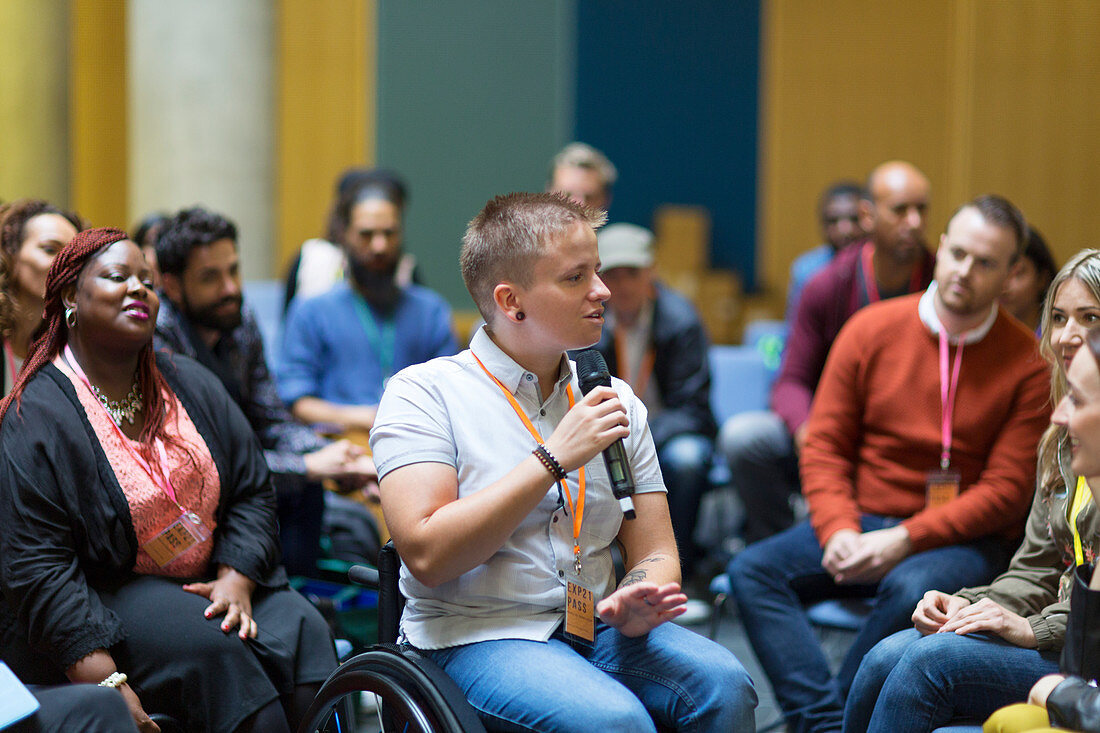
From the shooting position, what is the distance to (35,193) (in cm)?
366

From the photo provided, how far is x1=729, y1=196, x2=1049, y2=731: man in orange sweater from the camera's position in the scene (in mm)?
2514

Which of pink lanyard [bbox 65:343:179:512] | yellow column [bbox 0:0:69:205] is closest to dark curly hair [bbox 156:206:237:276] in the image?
pink lanyard [bbox 65:343:179:512]

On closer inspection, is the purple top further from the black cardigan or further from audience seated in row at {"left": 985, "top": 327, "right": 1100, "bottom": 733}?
the black cardigan

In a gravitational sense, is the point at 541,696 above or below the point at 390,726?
above

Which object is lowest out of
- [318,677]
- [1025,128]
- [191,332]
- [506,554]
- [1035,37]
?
[318,677]

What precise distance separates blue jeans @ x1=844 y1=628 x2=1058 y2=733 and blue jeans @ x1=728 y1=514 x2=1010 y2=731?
16.5 inches

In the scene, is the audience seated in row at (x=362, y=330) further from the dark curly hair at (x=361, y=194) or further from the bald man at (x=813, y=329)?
the bald man at (x=813, y=329)

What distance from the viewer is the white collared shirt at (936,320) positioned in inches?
105

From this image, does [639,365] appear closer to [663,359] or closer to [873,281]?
[663,359]

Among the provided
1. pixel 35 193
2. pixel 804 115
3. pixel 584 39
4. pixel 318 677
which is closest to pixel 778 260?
pixel 804 115

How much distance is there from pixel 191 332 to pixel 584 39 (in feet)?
21.1

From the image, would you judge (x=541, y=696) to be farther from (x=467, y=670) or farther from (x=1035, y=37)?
(x=1035, y=37)

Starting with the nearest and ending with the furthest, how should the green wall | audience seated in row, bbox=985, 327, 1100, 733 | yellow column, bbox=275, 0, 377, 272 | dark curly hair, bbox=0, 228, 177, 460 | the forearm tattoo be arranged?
audience seated in row, bbox=985, 327, 1100, 733, the forearm tattoo, dark curly hair, bbox=0, 228, 177, 460, yellow column, bbox=275, 0, 377, 272, the green wall

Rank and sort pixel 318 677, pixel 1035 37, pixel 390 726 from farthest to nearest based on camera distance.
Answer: pixel 1035 37 → pixel 318 677 → pixel 390 726
